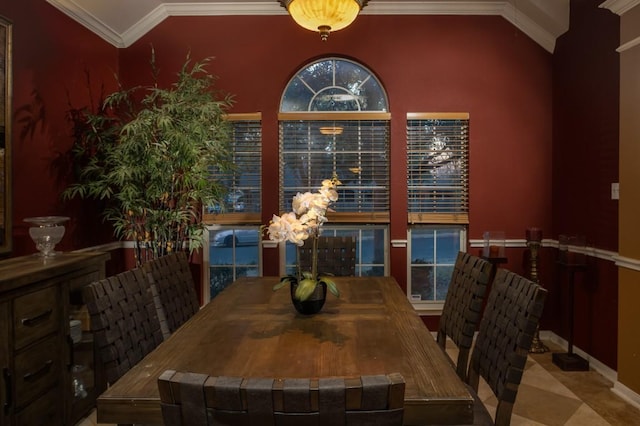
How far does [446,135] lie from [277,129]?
1.55 meters

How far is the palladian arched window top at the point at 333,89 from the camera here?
392 cm

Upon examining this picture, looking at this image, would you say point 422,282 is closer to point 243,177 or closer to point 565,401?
point 565,401

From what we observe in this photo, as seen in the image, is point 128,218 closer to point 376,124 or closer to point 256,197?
point 256,197

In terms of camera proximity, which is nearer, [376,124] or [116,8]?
[116,8]

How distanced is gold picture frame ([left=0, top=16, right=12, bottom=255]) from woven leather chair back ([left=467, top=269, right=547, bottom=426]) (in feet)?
8.65

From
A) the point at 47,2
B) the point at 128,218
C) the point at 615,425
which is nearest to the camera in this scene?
the point at 615,425

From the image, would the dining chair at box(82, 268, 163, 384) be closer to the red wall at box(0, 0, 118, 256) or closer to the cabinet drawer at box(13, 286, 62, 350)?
the cabinet drawer at box(13, 286, 62, 350)

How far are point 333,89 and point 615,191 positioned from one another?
94.5 inches

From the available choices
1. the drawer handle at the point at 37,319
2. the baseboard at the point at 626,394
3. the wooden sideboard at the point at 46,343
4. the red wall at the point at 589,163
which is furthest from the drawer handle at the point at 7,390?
the red wall at the point at 589,163

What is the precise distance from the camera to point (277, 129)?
3.88 meters

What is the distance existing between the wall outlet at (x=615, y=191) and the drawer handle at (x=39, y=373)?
3.66 meters

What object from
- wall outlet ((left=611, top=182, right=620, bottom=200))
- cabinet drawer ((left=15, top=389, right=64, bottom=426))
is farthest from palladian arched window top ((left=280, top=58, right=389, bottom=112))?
cabinet drawer ((left=15, top=389, right=64, bottom=426))

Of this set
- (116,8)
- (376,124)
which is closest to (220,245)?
(376,124)

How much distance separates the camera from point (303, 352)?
1440 millimetres
